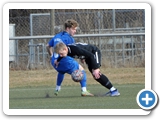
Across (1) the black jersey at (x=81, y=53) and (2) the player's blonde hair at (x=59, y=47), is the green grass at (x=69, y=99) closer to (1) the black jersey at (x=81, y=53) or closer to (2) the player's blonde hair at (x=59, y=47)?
(1) the black jersey at (x=81, y=53)

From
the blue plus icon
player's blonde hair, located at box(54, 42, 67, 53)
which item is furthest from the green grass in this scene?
player's blonde hair, located at box(54, 42, 67, 53)

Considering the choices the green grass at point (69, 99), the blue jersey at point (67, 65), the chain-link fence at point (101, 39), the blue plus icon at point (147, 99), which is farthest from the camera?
the chain-link fence at point (101, 39)

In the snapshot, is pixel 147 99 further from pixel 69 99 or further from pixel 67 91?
pixel 67 91

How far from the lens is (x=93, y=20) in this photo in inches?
629

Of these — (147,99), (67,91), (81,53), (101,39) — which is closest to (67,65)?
(81,53)

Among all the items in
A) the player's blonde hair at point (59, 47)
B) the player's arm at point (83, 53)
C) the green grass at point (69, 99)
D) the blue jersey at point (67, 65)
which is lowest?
the green grass at point (69, 99)

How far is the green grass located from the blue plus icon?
1.13ft

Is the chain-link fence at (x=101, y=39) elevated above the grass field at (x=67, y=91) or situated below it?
above

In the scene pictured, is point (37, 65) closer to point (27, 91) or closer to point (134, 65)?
point (134, 65)

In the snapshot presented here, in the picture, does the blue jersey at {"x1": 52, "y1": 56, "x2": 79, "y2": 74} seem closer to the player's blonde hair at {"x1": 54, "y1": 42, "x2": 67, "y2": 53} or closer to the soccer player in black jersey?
the soccer player in black jersey

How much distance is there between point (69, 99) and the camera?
1023 cm

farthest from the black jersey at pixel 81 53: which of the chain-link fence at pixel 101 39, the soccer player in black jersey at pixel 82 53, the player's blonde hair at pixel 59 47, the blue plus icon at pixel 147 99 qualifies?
the chain-link fence at pixel 101 39

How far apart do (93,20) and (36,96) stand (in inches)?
213

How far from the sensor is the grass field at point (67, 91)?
9320 millimetres
